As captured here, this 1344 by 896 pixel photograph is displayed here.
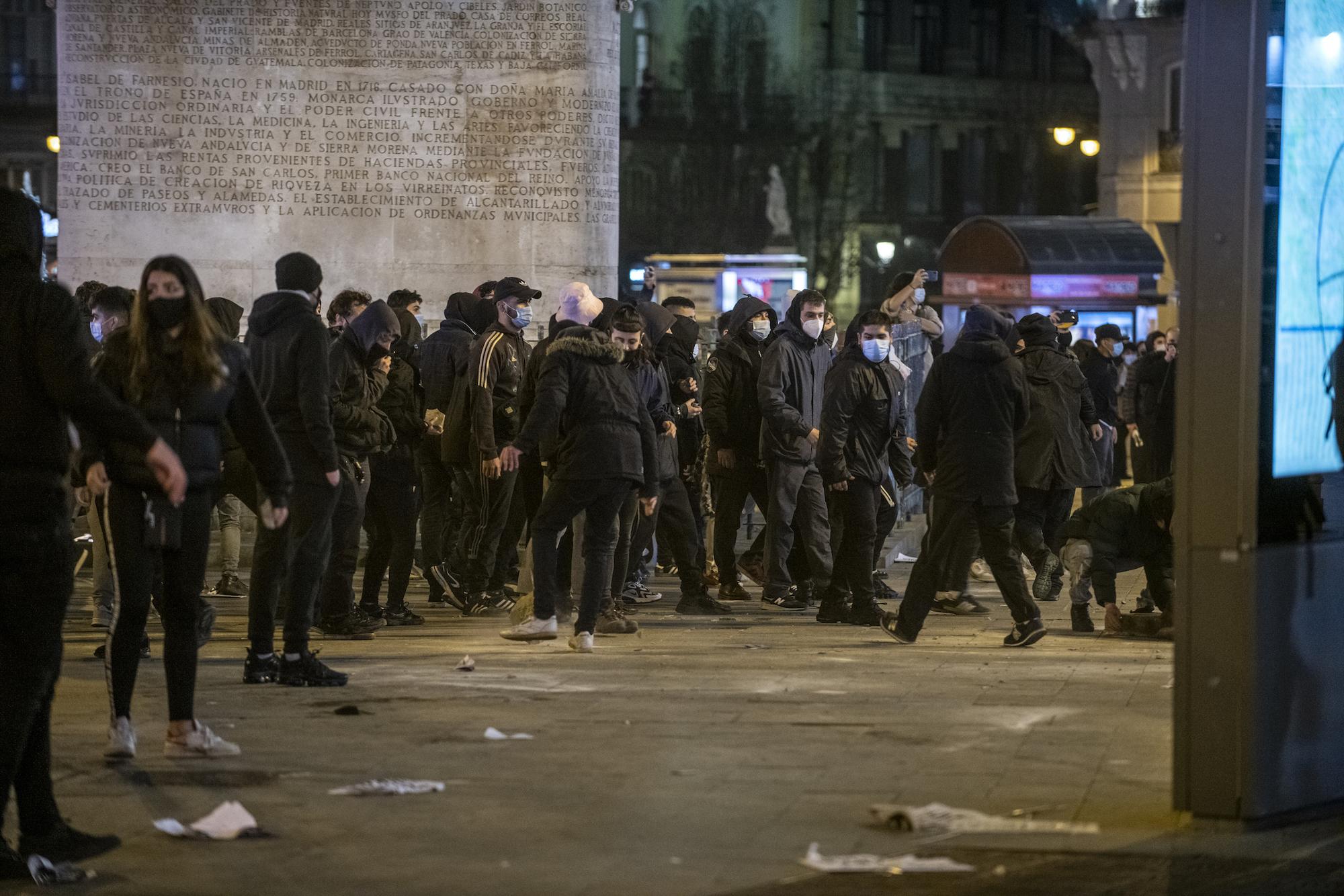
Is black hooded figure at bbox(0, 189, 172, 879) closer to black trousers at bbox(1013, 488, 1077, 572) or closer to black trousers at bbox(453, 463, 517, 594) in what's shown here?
black trousers at bbox(453, 463, 517, 594)

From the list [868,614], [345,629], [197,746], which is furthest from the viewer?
[868,614]

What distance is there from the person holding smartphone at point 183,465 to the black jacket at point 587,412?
9.67 ft

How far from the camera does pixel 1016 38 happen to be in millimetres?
64562

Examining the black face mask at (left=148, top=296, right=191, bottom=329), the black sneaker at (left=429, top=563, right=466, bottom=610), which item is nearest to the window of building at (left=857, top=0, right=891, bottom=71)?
the black sneaker at (left=429, top=563, right=466, bottom=610)

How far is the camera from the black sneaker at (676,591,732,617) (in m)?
12.9

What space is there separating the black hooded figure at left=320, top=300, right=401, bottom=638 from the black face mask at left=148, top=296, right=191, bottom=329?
2.94 m

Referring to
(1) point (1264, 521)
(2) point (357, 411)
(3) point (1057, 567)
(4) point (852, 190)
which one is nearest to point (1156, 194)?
(4) point (852, 190)

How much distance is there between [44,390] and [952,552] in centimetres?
595

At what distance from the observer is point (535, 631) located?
11070 mm

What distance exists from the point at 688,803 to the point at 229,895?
1.68 m

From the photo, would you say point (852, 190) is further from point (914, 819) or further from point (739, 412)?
point (914, 819)

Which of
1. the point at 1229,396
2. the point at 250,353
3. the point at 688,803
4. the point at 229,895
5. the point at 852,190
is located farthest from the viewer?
the point at 852,190

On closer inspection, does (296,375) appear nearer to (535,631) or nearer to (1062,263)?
(535,631)

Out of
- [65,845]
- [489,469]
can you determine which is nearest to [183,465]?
[65,845]
